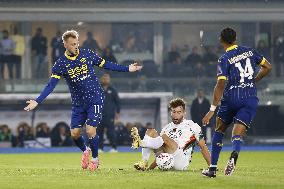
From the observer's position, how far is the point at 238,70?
41.2ft

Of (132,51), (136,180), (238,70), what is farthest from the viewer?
(132,51)

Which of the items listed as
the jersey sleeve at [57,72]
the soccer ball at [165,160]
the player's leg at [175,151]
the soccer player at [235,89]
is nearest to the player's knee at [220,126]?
the soccer player at [235,89]

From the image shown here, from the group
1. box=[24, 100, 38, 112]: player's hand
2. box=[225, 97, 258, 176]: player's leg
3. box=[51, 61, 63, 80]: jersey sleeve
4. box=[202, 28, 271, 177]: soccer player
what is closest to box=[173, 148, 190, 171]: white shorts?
box=[202, 28, 271, 177]: soccer player

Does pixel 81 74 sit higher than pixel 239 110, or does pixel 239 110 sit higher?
pixel 81 74

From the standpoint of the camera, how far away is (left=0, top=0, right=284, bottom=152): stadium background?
1244 inches

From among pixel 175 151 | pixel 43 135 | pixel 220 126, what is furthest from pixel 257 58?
pixel 43 135

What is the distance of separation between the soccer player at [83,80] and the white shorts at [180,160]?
151cm

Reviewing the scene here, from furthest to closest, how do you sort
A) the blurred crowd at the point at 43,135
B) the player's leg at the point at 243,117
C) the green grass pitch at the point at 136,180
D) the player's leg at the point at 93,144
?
the blurred crowd at the point at 43,135, the player's leg at the point at 93,144, the player's leg at the point at 243,117, the green grass pitch at the point at 136,180

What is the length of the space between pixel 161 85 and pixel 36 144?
4969 millimetres

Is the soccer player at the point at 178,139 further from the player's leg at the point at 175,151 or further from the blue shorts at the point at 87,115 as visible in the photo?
the blue shorts at the point at 87,115

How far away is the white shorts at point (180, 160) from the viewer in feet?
44.4

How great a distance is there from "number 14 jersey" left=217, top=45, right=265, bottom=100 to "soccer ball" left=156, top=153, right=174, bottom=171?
1.37m

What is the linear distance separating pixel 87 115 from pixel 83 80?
671 mm

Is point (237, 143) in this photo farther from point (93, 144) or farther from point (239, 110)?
point (93, 144)
